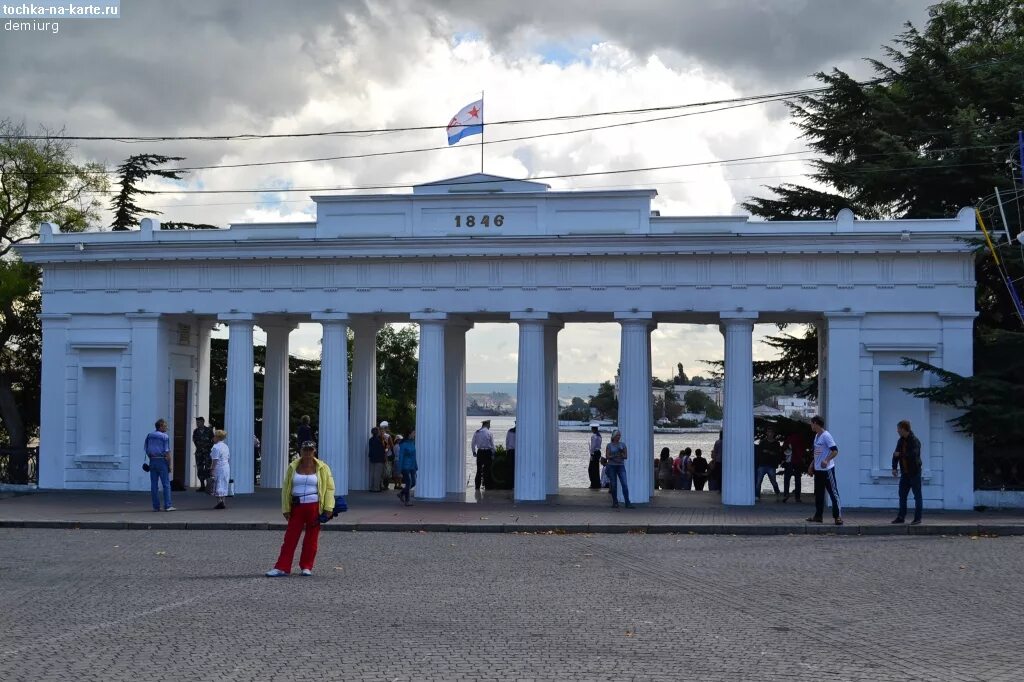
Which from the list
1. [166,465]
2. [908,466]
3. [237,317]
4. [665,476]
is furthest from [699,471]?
[166,465]

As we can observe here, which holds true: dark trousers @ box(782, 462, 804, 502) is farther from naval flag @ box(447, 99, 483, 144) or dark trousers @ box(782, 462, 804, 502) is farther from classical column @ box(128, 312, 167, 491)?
classical column @ box(128, 312, 167, 491)

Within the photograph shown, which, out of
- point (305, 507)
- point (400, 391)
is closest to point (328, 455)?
point (305, 507)

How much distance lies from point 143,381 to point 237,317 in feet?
9.61

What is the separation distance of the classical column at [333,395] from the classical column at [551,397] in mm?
4950

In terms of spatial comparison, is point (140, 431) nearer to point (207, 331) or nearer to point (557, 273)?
point (207, 331)

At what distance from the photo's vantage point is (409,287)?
29.7m

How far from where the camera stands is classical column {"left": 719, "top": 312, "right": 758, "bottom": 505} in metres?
28.4

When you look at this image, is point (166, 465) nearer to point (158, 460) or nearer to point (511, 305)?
point (158, 460)

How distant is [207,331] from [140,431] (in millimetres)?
4069

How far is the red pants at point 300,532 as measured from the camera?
15570 millimetres

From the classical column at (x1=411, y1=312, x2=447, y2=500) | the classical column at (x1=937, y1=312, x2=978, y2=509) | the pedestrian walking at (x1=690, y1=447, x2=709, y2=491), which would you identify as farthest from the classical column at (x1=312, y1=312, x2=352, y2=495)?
the classical column at (x1=937, y1=312, x2=978, y2=509)

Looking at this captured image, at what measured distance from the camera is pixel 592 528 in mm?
22953

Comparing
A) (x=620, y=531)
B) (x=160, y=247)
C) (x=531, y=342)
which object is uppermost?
(x=160, y=247)

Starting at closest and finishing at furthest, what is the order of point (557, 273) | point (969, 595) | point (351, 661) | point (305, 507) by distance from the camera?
point (351, 661) < point (969, 595) < point (305, 507) < point (557, 273)
